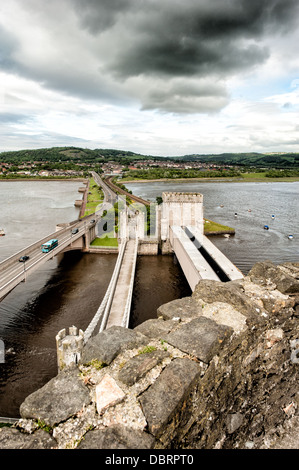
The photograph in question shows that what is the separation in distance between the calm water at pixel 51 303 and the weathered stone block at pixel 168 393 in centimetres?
1166

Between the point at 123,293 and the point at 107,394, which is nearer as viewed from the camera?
the point at 107,394

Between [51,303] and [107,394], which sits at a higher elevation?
[107,394]

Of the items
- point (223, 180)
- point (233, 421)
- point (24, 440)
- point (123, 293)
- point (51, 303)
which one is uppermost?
point (223, 180)

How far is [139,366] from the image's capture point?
4.07m

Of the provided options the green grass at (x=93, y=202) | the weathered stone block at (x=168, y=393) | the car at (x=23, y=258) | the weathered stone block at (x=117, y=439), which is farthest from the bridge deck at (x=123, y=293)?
the green grass at (x=93, y=202)

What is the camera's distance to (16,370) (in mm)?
14086

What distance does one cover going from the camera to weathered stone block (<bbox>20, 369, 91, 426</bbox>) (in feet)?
11.3

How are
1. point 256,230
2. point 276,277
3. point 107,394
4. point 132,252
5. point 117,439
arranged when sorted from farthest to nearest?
point 256,230 → point 132,252 → point 276,277 → point 107,394 → point 117,439

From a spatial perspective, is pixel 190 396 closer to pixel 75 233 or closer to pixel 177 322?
pixel 177 322

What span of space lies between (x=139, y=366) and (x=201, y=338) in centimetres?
117

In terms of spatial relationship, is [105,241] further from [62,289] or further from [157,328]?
[157,328]

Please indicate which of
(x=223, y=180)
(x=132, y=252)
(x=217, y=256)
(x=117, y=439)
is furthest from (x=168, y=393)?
(x=223, y=180)

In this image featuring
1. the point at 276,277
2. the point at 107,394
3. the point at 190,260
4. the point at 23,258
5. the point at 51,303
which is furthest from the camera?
the point at 23,258

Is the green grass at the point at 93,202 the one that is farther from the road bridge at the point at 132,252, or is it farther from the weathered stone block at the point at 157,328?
the weathered stone block at the point at 157,328
